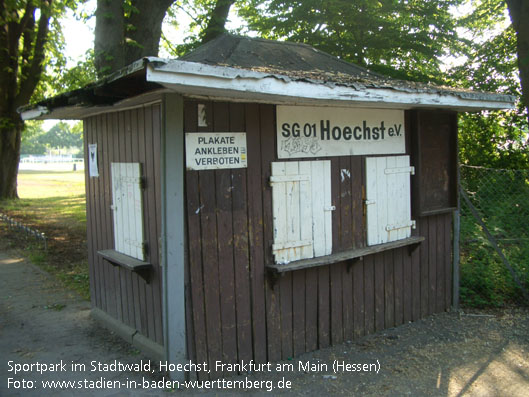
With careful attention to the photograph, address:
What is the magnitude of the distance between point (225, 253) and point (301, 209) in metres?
0.93

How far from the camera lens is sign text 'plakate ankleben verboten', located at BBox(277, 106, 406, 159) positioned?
480cm

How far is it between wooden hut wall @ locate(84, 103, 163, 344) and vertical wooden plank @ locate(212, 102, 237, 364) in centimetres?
56

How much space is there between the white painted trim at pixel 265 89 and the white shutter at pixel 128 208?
47.9 inches

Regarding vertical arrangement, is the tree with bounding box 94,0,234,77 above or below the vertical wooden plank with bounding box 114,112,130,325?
above

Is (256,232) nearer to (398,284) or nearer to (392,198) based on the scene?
(392,198)

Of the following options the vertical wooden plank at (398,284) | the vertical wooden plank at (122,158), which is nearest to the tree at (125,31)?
the vertical wooden plank at (122,158)

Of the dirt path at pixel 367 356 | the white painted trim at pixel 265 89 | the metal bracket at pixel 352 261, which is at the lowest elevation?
the dirt path at pixel 367 356

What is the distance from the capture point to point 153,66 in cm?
320

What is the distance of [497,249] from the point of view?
265 inches

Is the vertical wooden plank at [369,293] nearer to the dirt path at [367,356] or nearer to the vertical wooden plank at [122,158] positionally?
the dirt path at [367,356]

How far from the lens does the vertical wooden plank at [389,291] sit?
5.82m

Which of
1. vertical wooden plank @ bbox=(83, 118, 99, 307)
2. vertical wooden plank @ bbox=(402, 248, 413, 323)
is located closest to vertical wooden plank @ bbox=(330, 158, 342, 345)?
vertical wooden plank @ bbox=(402, 248, 413, 323)

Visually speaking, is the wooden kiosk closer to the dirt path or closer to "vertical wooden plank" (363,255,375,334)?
"vertical wooden plank" (363,255,375,334)

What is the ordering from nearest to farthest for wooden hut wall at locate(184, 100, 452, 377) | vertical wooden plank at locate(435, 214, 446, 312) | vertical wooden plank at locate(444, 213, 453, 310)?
wooden hut wall at locate(184, 100, 452, 377) → vertical wooden plank at locate(435, 214, 446, 312) → vertical wooden plank at locate(444, 213, 453, 310)
